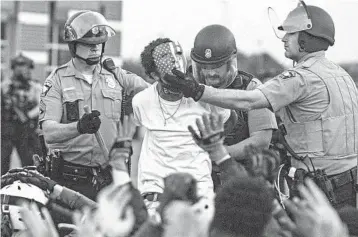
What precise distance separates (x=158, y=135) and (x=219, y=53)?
2.41 ft

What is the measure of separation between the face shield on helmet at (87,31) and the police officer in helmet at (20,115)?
5.81 metres

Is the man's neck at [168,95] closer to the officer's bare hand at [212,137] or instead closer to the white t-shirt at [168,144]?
the white t-shirt at [168,144]

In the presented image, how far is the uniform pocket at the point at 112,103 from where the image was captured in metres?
6.97

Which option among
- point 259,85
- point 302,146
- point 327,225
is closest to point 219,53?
point 259,85

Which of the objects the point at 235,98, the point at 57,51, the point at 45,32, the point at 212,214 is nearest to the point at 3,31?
the point at 45,32

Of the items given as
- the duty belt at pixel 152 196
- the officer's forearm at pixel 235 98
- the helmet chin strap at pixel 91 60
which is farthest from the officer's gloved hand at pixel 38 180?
the helmet chin strap at pixel 91 60

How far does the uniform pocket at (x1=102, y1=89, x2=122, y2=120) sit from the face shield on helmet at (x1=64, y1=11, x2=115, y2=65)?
249mm

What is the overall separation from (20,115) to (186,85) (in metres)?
8.05

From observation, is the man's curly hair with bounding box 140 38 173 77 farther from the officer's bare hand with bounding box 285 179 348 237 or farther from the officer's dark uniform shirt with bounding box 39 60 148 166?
the officer's bare hand with bounding box 285 179 348 237

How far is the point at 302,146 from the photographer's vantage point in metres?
6.02

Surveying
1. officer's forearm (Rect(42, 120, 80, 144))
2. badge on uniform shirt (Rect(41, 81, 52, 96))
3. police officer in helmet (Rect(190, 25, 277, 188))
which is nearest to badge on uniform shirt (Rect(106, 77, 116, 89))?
badge on uniform shirt (Rect(41, 81, 52, 96))

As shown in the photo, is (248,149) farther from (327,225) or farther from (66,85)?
(66,85)

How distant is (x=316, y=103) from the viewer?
5949 mm

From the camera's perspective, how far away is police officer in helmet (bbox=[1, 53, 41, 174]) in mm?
12859
